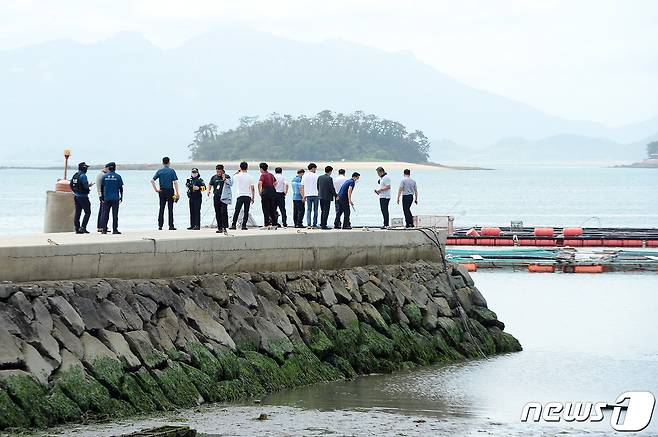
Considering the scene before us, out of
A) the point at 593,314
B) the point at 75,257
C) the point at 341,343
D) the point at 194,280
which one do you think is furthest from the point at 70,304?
the point at 593,314

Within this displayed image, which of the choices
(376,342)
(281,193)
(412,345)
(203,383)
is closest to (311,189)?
(281,193)

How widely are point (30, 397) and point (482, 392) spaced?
8.28 meters

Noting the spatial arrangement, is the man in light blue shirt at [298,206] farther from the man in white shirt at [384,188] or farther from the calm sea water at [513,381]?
the calm sea water at [513,381]

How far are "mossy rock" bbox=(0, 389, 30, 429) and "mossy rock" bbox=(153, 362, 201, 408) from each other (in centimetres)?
255

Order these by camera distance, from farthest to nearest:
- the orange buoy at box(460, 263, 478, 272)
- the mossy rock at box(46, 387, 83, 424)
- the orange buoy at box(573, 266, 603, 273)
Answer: the orange buoy at box(460, 263, 478, 272), the orange buoy at box(573, 266, 603, 273), the mossy rock at box(46, 387, 83, 424)

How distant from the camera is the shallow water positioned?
18703mm

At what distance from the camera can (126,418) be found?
17.8 metres

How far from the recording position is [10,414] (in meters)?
16.6

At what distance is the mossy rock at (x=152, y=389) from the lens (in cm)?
1852

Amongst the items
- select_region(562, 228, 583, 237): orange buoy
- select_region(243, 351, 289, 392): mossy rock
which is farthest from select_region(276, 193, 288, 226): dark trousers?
select_region(562, 228, 583, 237): orange buoy

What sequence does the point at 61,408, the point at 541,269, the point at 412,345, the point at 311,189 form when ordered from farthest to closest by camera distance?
the point at 541,269 < the point at 311,189 < the point at 412,345 < the point at 61,408

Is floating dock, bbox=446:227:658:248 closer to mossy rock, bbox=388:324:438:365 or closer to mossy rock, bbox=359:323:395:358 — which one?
mossy rock, bbox=388:324:438:365

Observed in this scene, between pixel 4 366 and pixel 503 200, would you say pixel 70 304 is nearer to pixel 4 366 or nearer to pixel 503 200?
pixel 4 366

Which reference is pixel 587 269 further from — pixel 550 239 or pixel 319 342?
pixel 319 342
